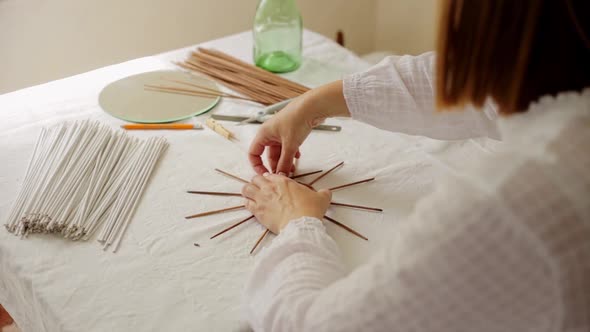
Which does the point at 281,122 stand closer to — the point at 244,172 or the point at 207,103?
the point at 244,172

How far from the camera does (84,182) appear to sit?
108 centimetres

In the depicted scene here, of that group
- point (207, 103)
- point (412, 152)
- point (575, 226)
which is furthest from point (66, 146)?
point (575, 226)

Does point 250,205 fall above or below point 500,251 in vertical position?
below

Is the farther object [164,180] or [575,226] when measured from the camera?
[164,180]

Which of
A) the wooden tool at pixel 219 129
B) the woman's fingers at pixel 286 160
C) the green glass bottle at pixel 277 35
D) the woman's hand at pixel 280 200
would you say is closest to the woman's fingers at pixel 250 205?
the woman's hand at pixel 280 200

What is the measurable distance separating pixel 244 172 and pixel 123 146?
0.28 meters

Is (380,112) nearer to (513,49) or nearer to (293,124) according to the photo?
(293,124)

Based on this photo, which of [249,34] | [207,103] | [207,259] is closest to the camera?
[207,259]

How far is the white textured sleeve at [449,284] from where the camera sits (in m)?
0.56

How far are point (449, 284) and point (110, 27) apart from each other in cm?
219

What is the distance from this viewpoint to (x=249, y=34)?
1.81 m

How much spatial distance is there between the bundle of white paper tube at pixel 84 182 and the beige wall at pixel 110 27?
1169 mm

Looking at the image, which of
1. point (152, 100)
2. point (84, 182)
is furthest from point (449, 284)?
point (152, 100)

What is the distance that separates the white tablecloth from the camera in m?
0.85
